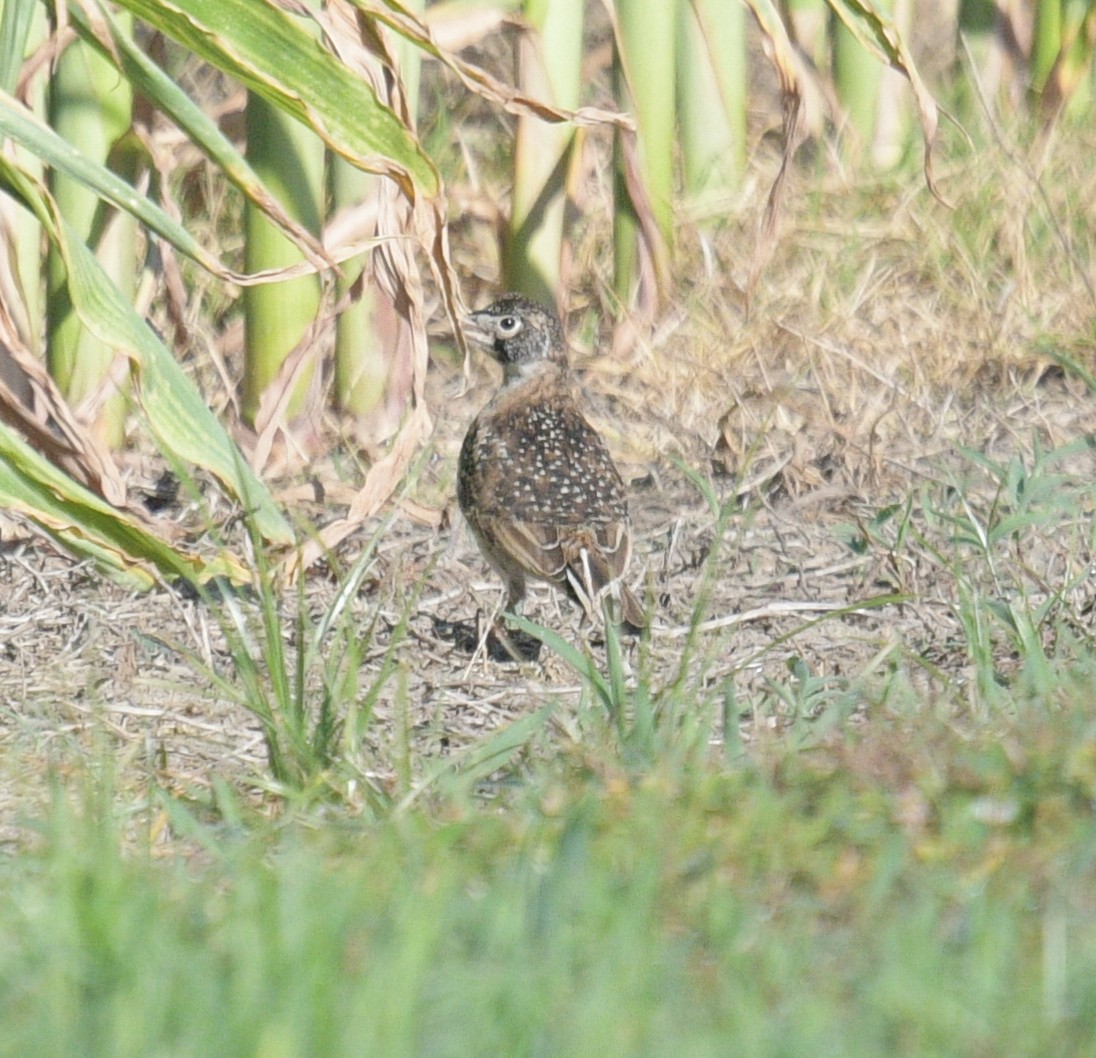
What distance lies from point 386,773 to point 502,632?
1.05 m

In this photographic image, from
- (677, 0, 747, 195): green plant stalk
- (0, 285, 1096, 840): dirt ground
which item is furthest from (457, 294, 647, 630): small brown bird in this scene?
(677, 0, 747, 195): green plant stalk

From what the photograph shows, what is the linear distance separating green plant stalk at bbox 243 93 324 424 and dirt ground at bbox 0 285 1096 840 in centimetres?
50

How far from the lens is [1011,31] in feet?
25.0

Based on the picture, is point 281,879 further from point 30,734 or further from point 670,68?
point 670,68

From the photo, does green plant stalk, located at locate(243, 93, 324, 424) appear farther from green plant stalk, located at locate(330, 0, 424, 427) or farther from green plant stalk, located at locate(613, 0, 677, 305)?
green plant stalk, located at locate(613, 0, 677, 305)

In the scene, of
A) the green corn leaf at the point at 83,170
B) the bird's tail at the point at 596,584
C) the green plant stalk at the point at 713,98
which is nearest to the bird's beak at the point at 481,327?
the bird's tail at the point at 596,584

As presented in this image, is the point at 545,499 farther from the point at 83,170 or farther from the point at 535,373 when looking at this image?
the point at 83,170

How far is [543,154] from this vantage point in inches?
256

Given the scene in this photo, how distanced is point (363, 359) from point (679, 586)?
125cm

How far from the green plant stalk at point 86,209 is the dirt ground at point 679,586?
496 millimetres

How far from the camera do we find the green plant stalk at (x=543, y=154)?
629 cm

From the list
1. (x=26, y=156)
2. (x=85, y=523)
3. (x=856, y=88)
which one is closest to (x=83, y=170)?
(x=26, y=156)

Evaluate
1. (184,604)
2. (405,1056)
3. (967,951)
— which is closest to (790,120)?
(184,604)

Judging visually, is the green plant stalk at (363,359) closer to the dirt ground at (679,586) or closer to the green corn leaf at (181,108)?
the dirt ground at (679,586)
